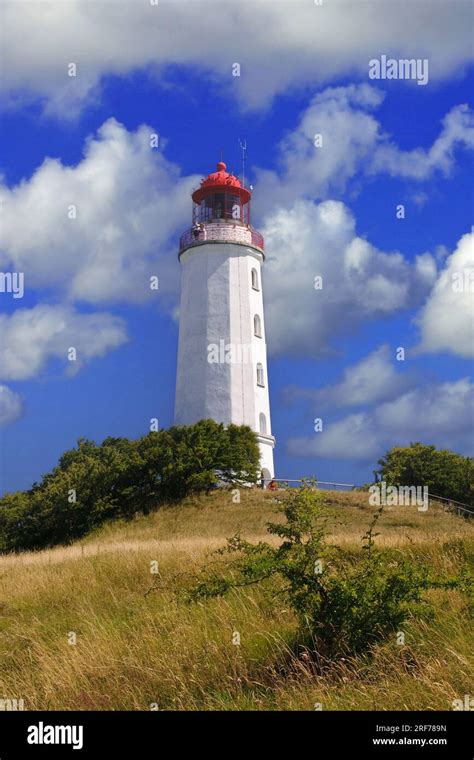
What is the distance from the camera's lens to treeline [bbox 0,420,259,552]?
33.7m

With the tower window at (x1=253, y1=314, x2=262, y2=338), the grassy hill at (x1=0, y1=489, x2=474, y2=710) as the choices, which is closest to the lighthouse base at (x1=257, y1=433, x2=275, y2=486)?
the tower window at (x1=253, y1=314, x2=262, y2=338)

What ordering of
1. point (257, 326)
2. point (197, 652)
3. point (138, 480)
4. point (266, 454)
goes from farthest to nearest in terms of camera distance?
1. point (257, 326)
2. point (266, 454)
3. point (138, 480)
4. point (197, 652)

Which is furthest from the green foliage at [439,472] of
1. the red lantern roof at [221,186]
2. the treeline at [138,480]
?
the red lantern roof at [221,186]

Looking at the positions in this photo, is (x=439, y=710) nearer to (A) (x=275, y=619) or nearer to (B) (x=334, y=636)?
(B) (x=334, y=636)

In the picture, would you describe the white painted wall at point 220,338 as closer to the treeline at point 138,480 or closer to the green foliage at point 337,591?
the treeline at point 138,480

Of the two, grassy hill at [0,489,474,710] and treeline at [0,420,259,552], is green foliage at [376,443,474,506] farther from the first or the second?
grassy hill at [0,489,474,710]

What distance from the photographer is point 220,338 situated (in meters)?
38.1

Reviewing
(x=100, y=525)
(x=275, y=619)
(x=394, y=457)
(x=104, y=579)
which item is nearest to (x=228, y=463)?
(x=100, y=525)

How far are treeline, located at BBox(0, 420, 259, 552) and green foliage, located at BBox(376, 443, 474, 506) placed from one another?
29.5 ft

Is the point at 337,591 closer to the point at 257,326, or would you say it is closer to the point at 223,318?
the point at 223,318

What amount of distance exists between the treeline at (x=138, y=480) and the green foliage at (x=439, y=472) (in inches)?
355

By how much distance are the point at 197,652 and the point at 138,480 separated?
27.5m

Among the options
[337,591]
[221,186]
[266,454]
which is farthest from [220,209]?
[337,591]
